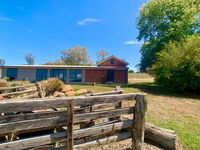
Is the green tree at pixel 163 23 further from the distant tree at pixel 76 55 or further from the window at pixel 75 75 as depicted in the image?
the distant tree at pixel 76 55

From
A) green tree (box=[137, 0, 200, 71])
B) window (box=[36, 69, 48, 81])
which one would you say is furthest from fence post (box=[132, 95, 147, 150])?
window (box=[36, 69, 48, 81])

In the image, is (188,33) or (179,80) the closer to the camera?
(179,80)

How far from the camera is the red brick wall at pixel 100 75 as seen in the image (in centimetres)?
A: 1878

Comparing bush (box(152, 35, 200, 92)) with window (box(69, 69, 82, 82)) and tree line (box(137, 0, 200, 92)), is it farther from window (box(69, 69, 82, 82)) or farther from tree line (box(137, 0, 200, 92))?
window (box(69, 69, 82, 82))

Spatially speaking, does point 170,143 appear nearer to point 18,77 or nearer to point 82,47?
point 18,77

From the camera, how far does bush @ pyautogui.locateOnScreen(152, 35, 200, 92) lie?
9.75m

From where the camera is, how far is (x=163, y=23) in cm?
1995

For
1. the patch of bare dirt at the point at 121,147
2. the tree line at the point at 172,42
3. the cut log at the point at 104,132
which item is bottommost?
the patch of bare dirt at the point at 121,147

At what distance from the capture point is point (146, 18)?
71.6 feet

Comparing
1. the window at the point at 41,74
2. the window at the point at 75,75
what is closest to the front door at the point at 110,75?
the window at the point at 75,75

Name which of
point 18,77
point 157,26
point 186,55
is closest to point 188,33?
point 157,26

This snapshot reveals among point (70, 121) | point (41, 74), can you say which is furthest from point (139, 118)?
point (41, 74)

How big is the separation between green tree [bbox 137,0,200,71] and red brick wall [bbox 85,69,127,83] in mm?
5403

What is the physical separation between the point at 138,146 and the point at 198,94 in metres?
11.5
